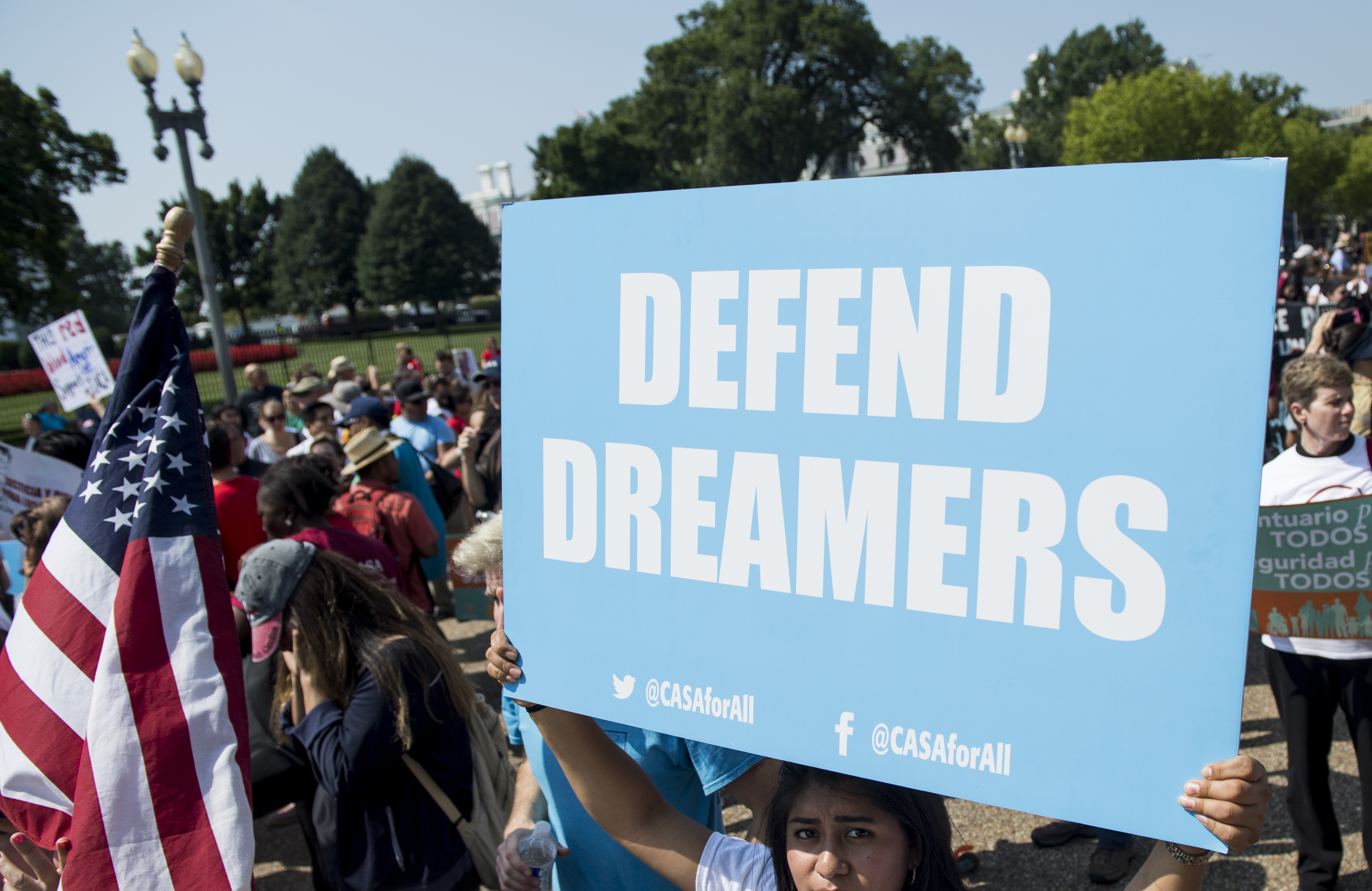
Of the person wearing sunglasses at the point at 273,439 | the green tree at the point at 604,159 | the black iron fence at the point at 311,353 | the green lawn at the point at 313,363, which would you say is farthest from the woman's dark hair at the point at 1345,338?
the green tree at the point at 604,159

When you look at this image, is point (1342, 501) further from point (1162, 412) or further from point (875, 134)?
point (875, 134)

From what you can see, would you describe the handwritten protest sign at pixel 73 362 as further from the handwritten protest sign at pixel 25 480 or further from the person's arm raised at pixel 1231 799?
the person's arm raised at pixel 1231 799

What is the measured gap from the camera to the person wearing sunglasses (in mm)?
7496

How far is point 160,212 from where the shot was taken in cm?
4491

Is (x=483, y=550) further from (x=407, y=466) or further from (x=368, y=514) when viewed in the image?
(x=407, y=466)

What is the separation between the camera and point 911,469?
1237 millimetres

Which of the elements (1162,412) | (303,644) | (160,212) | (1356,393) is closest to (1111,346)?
(1162,412)

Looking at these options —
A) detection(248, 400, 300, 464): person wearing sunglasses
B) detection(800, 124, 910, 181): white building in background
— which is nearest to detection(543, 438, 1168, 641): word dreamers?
detection(248, 400, 300, 464): person wearing sunglasses

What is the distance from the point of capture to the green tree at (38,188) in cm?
1925

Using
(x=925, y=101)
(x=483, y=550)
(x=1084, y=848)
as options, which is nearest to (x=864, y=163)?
(x=925, y=101)

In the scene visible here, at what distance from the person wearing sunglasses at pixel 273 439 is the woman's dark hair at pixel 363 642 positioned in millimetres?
5358

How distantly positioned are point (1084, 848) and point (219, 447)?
4.63 m

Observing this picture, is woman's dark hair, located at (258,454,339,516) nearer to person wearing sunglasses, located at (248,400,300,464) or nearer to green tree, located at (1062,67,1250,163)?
person wearing sunglasses, located at (248,400,300,464)

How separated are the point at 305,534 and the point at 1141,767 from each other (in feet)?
11.1
